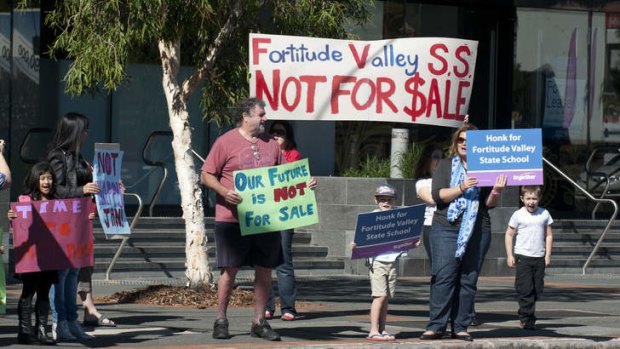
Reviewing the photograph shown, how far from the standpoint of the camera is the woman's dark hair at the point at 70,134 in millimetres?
11664

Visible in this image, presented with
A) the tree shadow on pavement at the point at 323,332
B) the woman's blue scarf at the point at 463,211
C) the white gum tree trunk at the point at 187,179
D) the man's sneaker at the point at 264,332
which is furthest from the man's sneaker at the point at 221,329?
the white gum tree trunk at the point at 187,179

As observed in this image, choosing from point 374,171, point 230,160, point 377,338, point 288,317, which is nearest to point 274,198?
point 230,160

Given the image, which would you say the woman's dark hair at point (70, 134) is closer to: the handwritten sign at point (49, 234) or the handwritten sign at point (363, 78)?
the handwritten sign at point (49, 234)

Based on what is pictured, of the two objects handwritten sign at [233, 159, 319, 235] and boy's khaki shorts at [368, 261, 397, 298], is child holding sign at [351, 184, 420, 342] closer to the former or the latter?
boy's khaki shorts at [368, 261, 397, 298]

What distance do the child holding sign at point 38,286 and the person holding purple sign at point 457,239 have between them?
120 inches

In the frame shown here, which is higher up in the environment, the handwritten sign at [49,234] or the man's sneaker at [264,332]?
the handwritten sign at [49,234]

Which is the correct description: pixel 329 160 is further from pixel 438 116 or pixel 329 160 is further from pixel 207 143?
pixel 438 116

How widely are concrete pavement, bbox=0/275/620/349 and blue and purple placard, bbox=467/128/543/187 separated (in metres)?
1.35

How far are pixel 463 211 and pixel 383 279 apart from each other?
→ 861mm

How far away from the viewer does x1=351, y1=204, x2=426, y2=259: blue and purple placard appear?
11.9 m

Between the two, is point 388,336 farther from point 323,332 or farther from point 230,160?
point 230,160

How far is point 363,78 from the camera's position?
1470cm

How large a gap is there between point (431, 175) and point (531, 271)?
1.58 m

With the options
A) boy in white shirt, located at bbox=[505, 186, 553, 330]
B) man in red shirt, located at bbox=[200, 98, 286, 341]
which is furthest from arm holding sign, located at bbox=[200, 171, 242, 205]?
boy in white shirt, located at bbox=[505, 186, 553, 330]
